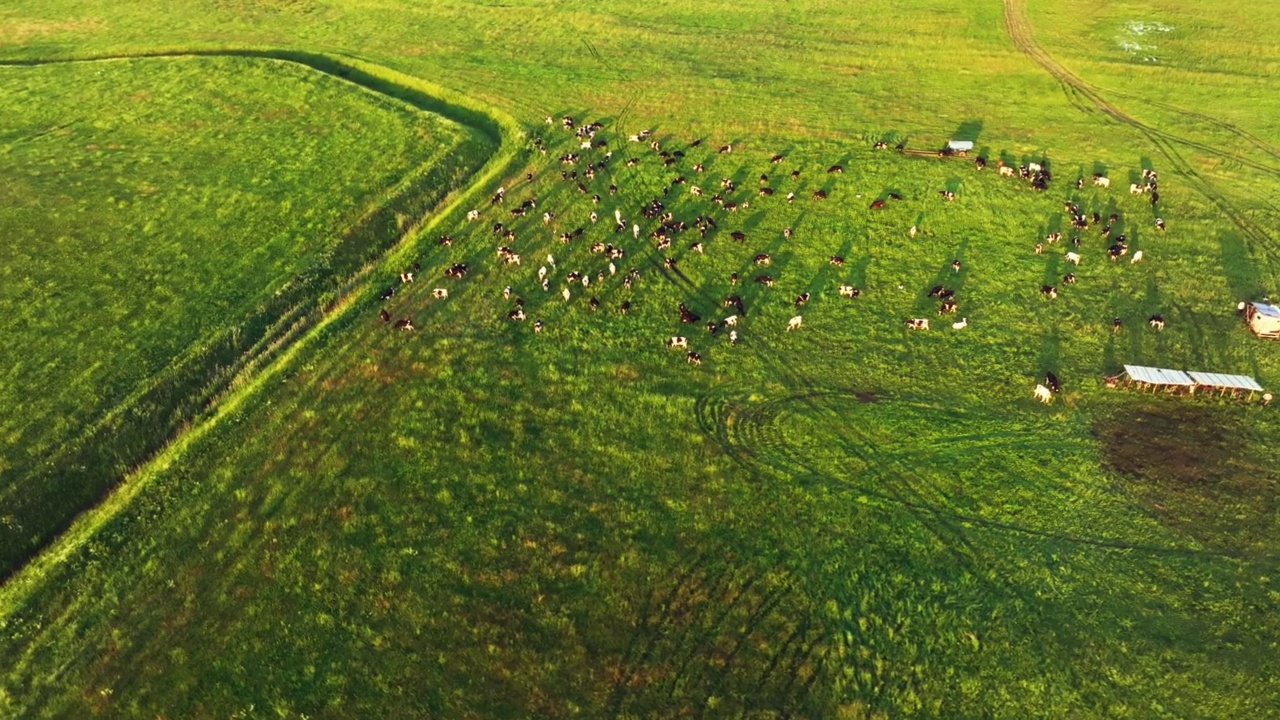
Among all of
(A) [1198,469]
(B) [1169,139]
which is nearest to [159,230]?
(A) [1198,469]

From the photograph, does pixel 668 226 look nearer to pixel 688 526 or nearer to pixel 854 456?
pixel 854 456

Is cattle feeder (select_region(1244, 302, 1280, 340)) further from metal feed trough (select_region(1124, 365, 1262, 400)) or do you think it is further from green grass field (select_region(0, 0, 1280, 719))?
metal feed trough (select_region(1124, 365, 1262, 400))

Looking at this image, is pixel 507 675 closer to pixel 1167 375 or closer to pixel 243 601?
pixel 243 601

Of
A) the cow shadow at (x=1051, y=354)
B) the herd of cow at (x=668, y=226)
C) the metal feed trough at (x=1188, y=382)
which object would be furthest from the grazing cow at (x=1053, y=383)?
the metal feed trough at (x=1188, y=382)

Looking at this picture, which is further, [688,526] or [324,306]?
[324,306]

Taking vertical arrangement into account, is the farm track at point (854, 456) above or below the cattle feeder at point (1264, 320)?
below

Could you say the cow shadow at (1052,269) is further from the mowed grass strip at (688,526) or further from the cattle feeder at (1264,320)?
the cattle feeder at (1264,320)
